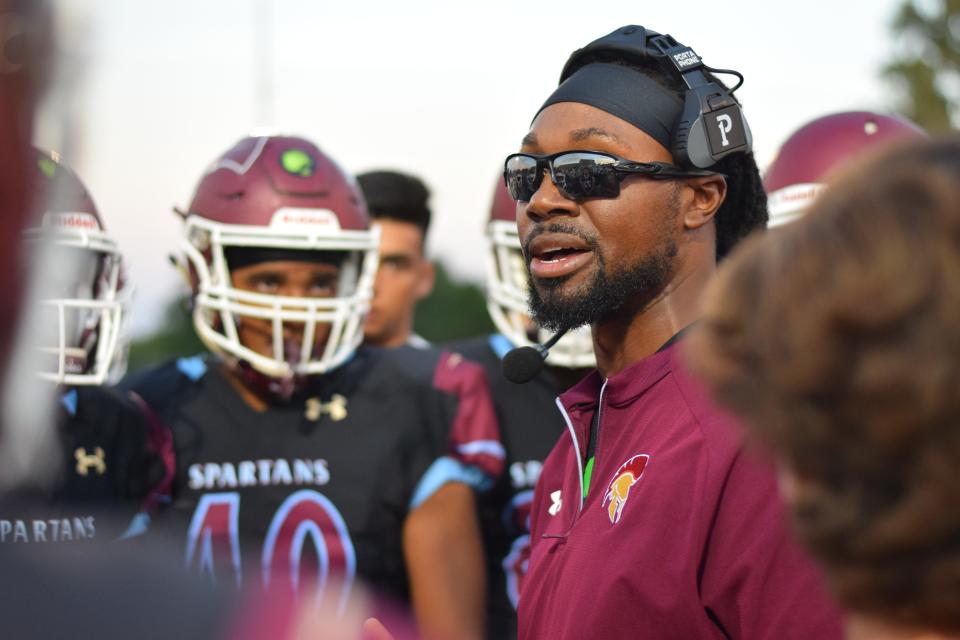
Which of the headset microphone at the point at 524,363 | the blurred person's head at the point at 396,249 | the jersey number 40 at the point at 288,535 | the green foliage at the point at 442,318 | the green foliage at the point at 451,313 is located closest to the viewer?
the headset microphone at the point at 524,363

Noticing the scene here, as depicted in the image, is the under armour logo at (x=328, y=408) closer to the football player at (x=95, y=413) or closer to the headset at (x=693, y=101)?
the football player at (x=95, y=413)

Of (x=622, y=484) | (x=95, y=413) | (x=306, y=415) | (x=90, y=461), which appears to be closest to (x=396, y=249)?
(x=306, y=415)

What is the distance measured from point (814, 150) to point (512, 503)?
159 cm

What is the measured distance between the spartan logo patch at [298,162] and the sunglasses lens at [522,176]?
63.8 inches

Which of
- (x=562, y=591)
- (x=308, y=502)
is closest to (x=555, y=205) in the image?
(x=562, y=591)

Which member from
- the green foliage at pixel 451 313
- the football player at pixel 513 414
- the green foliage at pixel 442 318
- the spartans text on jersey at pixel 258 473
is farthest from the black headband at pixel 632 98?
the green foliage at pixel 451 313

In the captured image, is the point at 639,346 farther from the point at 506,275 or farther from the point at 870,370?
the point at 506,275

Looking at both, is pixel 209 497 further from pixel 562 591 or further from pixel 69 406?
pixel 562 591

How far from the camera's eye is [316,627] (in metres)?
1.05

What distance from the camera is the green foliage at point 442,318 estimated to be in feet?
117

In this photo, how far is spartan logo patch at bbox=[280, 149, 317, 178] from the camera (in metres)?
4.18

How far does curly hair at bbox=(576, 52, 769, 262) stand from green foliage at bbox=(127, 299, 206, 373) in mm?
33619

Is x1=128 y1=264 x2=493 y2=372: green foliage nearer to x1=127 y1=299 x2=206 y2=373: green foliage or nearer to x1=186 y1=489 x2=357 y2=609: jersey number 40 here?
x1=127 y1=299 x2=206 y2=373: green foliage

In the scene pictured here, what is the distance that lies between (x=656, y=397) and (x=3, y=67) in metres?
1.61
